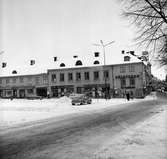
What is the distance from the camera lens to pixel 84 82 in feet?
171

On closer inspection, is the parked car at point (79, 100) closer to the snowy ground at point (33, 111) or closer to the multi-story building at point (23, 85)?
the snowy ground at point (33, 111)

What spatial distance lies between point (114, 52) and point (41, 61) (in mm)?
22056

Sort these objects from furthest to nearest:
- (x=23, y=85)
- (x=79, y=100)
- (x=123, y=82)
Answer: (x=23, y=85) → (x=123, y=82) → (x=79, y=100)

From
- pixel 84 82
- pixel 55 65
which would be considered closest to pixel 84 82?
pixel 84 82

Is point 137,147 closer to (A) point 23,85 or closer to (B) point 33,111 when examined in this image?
(B) point 33,111

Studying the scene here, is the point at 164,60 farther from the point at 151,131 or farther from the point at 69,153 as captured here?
the point at 69,153

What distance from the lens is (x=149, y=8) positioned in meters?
9.84

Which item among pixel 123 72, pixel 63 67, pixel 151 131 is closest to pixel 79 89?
pixel 63 67

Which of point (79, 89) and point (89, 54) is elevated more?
point (89, 54)

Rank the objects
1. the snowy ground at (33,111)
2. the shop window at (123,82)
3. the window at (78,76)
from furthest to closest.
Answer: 1. the window at (78,76)
2. the shop window at (123,82)
3. the snowy ground at (33,111)

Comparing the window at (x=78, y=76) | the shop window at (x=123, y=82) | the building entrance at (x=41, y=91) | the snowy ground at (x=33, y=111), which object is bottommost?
the snowy ground at (x=33, y=111)

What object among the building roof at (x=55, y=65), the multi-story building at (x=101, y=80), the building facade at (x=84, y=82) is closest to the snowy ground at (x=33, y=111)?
A: the multi-story building at (x=101, y=80)

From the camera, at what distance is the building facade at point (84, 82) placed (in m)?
48.6

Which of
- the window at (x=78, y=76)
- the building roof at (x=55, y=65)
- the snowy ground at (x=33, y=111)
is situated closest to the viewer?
the snowy ground at (x=33, y=111)
